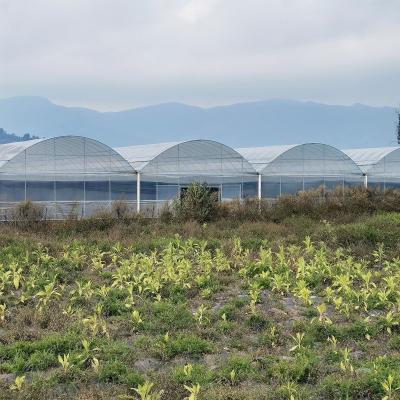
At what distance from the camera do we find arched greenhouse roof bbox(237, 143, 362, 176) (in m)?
26.5

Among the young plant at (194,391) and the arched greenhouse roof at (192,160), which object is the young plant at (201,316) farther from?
the arched greenhouse roof at (192,160)

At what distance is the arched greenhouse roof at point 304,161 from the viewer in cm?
2652

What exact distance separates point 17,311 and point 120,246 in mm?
4120

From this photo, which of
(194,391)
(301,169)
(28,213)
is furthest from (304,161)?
(194,391)

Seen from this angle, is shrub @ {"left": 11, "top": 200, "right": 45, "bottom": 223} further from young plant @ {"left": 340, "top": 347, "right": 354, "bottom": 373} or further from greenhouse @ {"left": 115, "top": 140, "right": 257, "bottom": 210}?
young plant @ {"left": 340, "top": 347, "right": 354, "bottom": 373}

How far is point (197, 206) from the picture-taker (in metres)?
17.1

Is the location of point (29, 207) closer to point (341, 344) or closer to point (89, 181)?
point (89, 181)

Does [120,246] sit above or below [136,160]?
below

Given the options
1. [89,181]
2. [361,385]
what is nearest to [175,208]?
[89,181]

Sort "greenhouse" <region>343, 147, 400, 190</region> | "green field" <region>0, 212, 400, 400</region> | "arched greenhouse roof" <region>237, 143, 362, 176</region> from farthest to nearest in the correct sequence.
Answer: "greenhouse" <region>343, 147, 400, 190</region>, "arched greenhouse roof" <region>237, 143, 362, 176</region>, "green field" <region>0, 212, 400, 400</region>

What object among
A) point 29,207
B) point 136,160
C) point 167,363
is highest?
point 136,160

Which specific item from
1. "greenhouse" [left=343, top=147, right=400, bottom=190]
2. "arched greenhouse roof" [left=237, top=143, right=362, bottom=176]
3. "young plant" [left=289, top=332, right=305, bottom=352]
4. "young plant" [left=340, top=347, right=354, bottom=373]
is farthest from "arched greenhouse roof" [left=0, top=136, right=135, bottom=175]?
"young plant" [left=340, top=347, right=354, bottom=373]

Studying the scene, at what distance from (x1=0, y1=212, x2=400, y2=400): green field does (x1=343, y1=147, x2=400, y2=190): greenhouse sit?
755 inches

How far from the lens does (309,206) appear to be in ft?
60.6
